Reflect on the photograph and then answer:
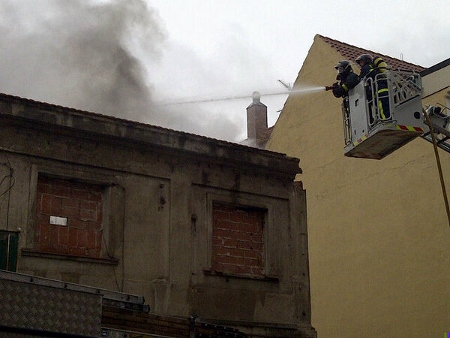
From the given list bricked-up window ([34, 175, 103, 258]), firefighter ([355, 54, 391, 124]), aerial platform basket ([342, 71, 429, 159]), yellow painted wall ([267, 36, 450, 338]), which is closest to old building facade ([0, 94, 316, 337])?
bricked-up window ([34, 175, 103, 258])

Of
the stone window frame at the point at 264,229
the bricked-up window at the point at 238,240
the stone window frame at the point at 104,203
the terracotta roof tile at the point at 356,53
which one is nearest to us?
the stone window frame at the point at 104,203

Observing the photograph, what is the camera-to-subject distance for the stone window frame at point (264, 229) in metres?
13.5

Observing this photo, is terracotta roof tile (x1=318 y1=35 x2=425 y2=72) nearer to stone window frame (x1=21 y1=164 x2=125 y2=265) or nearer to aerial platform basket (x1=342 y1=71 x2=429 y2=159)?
aerial platform basket (x1=342 y1=71 x2=429 y2=159)

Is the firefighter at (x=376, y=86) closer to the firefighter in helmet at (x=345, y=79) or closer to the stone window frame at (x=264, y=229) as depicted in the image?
the firefighter in helmet at (x=345, y=79)

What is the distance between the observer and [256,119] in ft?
81.8

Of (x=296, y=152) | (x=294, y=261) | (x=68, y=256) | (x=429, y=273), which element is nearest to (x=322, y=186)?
(x=296, y=152)

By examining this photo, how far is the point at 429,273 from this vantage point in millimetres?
16672

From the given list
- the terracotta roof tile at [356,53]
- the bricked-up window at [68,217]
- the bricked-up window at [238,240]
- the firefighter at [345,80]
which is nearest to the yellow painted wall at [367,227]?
the terracotta roof tile at [356,53]

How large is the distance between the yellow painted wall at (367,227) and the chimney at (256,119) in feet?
10.4

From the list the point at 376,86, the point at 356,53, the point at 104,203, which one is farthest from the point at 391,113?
the point at 356,53

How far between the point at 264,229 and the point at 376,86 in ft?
12.3

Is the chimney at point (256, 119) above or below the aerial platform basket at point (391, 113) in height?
above

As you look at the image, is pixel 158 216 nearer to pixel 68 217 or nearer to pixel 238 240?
pixel 68 217

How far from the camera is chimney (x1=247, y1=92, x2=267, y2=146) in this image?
81.0 feet
